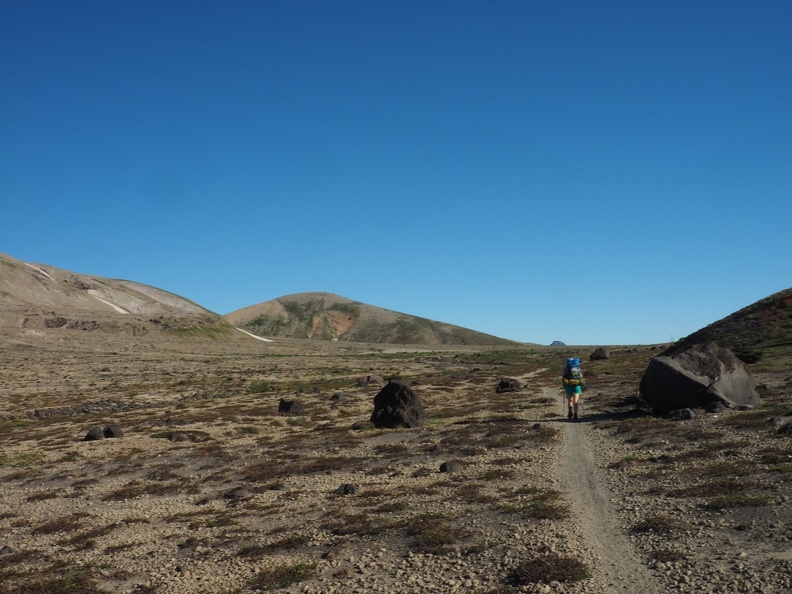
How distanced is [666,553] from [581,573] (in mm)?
1972

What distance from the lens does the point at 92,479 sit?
23.8m

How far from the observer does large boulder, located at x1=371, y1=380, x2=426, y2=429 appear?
107ft

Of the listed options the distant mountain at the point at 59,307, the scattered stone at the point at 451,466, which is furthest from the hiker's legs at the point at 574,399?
the distant mountain at the point at 59,307

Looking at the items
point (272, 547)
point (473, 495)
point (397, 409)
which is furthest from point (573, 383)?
Answer: point (272, 547)

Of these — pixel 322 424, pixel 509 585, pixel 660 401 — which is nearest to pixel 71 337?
pixel 322 424

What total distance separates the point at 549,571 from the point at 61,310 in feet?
559

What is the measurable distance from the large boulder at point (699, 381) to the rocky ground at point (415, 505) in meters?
1.27

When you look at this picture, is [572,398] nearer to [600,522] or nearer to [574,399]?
[574,399]

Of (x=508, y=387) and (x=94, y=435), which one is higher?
(x=508, y=387)

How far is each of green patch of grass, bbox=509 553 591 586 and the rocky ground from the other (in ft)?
0.13

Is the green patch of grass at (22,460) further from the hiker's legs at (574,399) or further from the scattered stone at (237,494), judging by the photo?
the hiker's legs at (574,399)

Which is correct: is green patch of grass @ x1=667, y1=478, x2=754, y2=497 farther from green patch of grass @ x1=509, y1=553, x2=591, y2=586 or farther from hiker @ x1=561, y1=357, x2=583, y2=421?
hiker @ x1=561, y1=357, x2=583, y2=421

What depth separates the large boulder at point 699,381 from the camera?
27.7 metres

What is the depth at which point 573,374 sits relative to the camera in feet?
101
